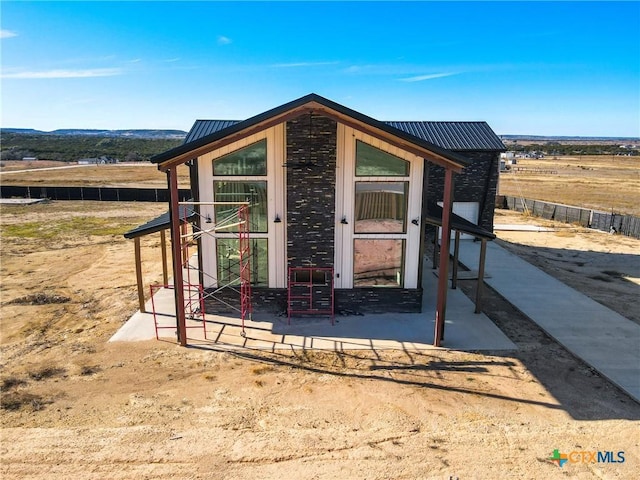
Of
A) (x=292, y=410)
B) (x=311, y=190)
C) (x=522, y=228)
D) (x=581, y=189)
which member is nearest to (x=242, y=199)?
(x=311, y=190)

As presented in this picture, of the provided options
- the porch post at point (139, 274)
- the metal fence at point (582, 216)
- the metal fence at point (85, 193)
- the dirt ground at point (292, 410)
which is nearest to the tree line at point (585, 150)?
the metal fence at point (582, 216)

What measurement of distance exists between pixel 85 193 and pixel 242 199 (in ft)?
102

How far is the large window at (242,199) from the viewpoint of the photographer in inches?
457

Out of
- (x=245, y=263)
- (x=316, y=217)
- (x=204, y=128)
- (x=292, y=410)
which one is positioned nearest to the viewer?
(x=292, y=410)

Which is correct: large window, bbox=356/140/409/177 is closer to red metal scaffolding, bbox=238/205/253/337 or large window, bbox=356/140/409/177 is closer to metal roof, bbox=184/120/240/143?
red metal scaffolding, bbox=238/205/253/337

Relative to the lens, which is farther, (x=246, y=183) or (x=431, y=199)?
(x=431, y=199)

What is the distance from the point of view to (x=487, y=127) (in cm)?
2073

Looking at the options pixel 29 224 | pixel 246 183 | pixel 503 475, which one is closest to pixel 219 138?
pixel 246 183

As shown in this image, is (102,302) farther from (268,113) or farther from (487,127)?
(487,127)

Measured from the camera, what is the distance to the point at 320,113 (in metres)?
10.2

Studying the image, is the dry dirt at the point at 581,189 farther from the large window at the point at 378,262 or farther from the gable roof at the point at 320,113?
the gable roof at the point at 320,113

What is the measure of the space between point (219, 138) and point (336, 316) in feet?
18.5

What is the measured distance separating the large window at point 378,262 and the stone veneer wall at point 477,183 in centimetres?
852

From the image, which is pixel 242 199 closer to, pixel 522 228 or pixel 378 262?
pixel 378 262
